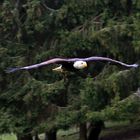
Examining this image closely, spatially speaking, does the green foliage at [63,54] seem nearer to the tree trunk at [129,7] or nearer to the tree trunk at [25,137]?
the tree trunk at [129,7]

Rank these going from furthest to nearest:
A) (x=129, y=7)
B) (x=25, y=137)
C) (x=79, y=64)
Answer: (x=25, y=137), (x=129, y=7), (x=79, y=64)

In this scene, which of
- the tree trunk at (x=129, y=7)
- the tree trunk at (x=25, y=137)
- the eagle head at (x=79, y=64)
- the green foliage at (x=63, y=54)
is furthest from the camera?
the tree trunk at (x=25, y=137)

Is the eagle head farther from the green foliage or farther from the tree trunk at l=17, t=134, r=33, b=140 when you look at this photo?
the tree trunk at l=17, t=134, r=33, b=140

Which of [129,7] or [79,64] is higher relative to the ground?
[79,64]

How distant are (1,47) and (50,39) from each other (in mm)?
1804

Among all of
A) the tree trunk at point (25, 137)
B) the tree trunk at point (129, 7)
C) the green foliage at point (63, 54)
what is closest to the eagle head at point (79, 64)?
the green foliage at point (63, 54)

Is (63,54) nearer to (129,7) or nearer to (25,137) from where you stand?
(129,7)

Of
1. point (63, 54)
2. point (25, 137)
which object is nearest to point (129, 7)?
point (63, 54)

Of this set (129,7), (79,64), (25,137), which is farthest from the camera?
(25,137)

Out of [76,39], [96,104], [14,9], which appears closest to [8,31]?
[14,9]

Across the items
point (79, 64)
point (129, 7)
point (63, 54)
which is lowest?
point (63, 54)

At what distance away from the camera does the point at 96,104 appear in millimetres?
16031

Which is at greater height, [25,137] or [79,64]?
[79,64]

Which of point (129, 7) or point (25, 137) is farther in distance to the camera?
point (25, 137)
